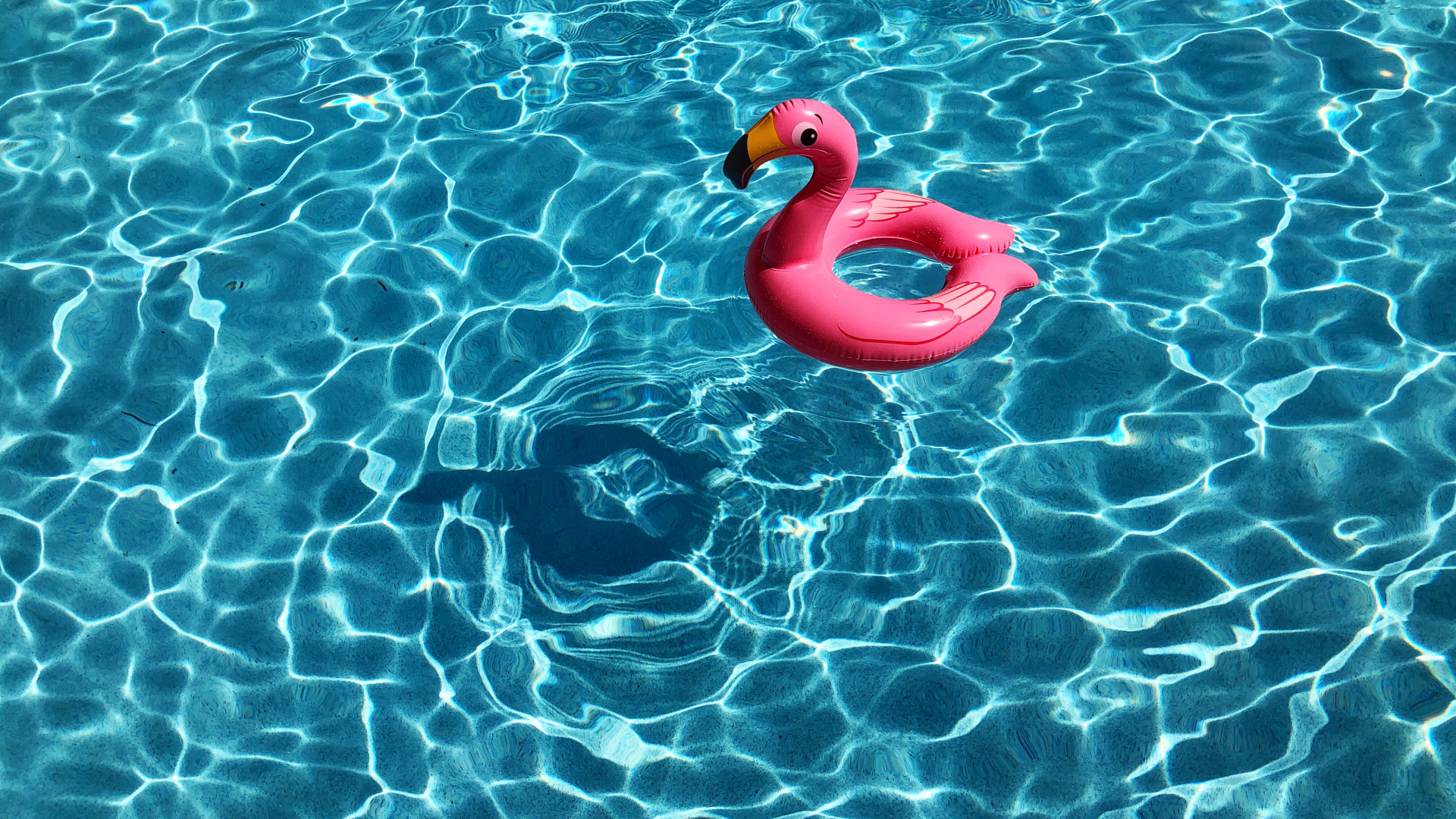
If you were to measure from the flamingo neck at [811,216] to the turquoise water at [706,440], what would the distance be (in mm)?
640

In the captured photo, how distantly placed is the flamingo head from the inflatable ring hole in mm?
867

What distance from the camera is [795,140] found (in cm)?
287

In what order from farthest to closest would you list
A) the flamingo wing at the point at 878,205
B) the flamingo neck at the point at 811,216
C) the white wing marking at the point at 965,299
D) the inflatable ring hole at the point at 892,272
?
the inflatable ring hole at the point at 892,272
the flamingo wing at the point at 878,205
the white wing marking at the point at 965,299
the flamingo neck at the point at 811,216

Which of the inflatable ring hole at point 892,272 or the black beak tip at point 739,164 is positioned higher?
the black beak tip at point 739,164

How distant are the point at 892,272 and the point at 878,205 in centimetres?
47

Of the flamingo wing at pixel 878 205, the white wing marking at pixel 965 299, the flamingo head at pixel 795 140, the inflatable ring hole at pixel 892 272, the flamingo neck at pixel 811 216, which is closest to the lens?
the flamingo head at pixel 795 140

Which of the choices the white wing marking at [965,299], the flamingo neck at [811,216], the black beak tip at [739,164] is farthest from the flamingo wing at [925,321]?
the black beak tip at [739,164]

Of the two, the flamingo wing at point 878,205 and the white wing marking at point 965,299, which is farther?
the flamingo wing at point 878,205

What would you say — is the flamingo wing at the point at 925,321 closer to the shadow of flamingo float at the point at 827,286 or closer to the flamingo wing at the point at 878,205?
the shadow of flamingo float at the point at 827,286

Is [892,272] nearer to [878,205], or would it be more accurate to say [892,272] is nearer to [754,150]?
[878,205]

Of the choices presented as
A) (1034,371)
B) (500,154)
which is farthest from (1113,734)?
(500,154)

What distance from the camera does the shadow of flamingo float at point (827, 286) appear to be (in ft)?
9.48

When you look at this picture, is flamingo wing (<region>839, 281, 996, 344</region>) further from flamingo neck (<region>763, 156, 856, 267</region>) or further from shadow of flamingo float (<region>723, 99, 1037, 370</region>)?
flamingo neck (<region>763, 156, 856, 267</region>)

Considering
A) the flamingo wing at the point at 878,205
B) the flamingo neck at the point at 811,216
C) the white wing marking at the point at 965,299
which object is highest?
the flamingo neck at the point at 811,216
